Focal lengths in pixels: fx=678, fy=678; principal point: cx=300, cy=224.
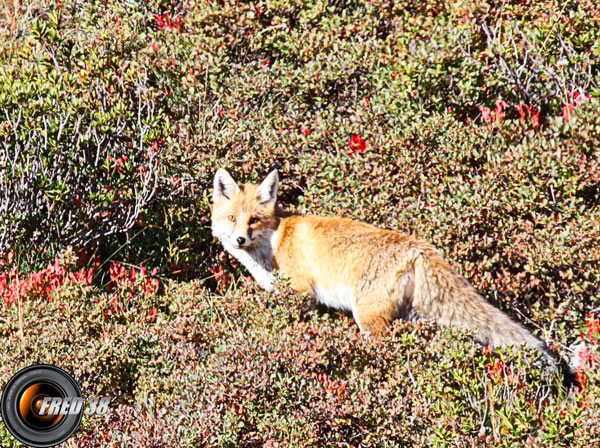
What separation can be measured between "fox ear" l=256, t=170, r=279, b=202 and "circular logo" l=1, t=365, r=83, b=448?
8.19 ft

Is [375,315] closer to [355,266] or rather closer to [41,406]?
[355,266]

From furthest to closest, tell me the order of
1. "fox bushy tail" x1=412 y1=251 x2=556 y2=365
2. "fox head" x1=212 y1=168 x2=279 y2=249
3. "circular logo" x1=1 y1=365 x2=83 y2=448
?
1. "fox head" x1=212 y1=168 x2=279 y2=249
2. "fox bushy tail" x1=412 y1=251 x2=556 y2=365
3. "circular logo" x1=1 y1=365 x2=83 y2=448

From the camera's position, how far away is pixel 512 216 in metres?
6.56

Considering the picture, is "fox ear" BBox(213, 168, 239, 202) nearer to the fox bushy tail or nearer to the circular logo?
the fox bushy tail

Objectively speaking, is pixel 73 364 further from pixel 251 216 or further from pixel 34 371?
pixel 251 216

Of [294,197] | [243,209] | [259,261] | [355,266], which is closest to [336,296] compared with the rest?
[355,266]

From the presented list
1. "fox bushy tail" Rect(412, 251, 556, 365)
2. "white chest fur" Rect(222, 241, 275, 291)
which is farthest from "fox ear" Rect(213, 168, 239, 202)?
"fox bushy tail" Rect(412, 251, 556, 365)

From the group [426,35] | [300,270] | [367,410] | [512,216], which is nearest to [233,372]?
[367,410]

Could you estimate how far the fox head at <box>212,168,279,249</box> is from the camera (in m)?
6.31

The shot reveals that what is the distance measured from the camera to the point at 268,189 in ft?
21.4

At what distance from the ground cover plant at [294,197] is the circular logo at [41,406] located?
0.46 ft

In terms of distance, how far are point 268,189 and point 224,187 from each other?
43 centimetres

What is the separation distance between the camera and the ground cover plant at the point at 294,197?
15.2 ft

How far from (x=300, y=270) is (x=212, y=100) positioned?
2.80 meters
